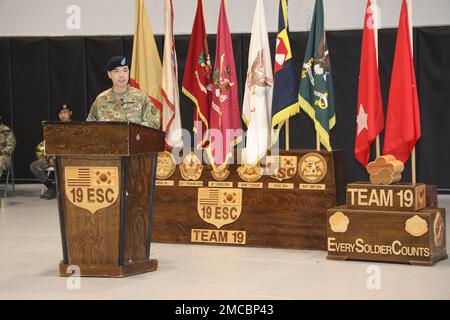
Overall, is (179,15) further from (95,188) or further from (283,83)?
(95,188)

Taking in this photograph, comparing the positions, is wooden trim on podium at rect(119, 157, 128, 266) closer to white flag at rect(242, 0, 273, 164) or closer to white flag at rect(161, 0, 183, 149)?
white flag at rect(242, 0, 273, 164)

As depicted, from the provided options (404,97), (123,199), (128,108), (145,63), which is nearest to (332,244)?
(404,97)

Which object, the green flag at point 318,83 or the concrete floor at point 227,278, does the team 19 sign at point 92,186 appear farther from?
the green flag at point 318,83

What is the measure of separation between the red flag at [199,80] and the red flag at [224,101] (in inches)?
4.3

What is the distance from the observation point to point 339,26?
9.93 metres

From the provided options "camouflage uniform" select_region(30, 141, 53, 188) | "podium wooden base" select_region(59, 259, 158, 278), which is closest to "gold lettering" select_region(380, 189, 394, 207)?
"podium wooden base" select_region(59, 259, 158, 278)

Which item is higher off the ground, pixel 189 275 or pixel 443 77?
pixel 443 77

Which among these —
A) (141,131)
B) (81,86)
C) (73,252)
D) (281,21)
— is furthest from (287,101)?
(81,86)

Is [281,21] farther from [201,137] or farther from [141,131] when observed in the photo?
[141,131]

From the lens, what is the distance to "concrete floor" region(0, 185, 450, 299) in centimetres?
454

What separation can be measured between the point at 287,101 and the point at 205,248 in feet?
4.51

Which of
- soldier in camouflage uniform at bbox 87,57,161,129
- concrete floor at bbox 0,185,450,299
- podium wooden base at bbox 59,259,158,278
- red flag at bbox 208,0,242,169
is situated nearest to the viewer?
concrete floor at bbox 0,185,450,299

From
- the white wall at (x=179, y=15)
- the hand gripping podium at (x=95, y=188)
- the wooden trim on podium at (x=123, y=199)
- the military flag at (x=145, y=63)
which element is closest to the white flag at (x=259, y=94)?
the military flag at (x=145, y=63)

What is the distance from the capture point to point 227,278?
16.6 feet
